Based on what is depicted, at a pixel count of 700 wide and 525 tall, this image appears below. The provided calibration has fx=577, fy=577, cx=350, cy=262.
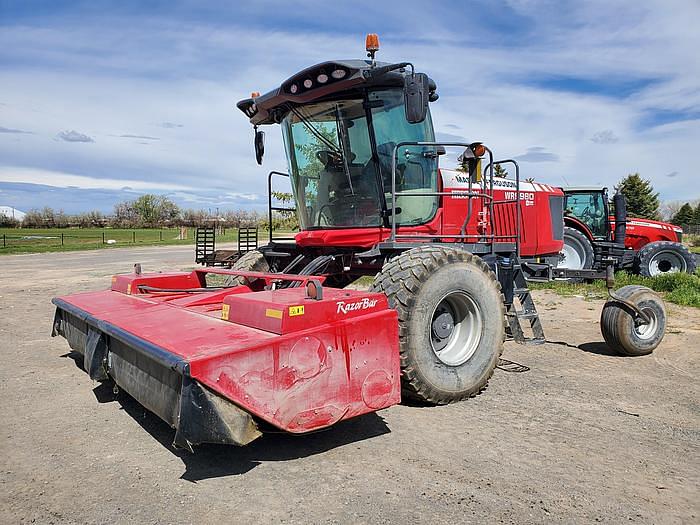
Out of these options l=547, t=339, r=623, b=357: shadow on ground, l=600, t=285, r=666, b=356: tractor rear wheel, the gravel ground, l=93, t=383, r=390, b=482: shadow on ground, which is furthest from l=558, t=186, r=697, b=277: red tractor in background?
l=93, t=383, r=390, b=482: shadow on ground

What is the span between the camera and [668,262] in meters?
14.5

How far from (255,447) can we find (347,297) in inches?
46.3

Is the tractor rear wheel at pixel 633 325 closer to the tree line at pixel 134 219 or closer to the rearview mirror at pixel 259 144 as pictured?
the rearview mirror at pixel 259 144

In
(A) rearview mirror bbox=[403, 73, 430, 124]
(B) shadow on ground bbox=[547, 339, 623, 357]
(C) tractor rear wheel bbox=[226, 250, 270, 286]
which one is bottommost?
(B) shadow on ground bbox=[547, 339, 623, 357]

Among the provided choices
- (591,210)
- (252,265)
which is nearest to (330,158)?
(252,265)

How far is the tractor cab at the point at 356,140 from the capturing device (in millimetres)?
5152

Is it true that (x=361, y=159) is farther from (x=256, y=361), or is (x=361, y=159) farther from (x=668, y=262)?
(x=668, y=262)

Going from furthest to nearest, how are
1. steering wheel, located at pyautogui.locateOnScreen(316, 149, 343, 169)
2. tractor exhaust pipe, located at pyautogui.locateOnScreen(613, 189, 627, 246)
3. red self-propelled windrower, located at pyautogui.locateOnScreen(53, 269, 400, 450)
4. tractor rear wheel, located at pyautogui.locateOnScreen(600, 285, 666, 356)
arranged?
tractor exhaust pipe, located at pyautogui.locateOnScreen(613, 189, 627, 246), tractor rear wheel, located at pyautogui.locateOnScreen(600, 285, 666, 356), steering wheel, located at pyautogui.locateOnScreen(316, 149, 343, 169), red self-propelled windrower, located at pyautogui.locateOnScreen(53, 269, 400, 450)

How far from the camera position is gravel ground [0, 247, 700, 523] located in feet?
9.87

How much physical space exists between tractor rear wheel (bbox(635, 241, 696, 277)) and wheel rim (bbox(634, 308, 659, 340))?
827 cm

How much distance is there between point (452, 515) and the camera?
9.66 feet

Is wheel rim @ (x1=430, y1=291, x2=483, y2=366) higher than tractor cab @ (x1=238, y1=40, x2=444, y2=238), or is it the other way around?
tractor cab @ (x1=238, y1=40, x2=444, y2=238)

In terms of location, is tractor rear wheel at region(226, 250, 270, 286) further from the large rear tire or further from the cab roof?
the large rear tire

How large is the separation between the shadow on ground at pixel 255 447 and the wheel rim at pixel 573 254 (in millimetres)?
10564
